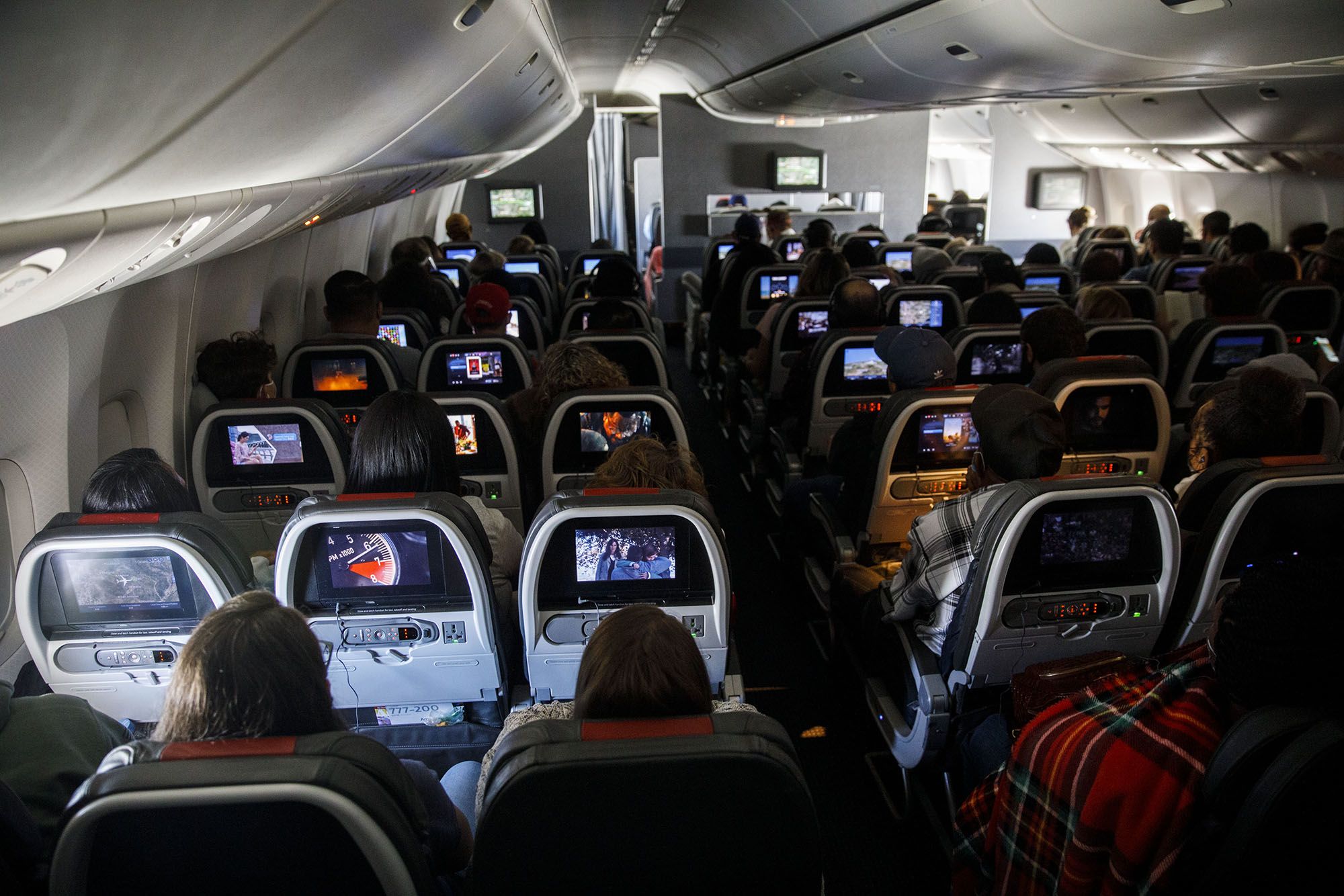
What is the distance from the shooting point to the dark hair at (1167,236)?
9.00 metres

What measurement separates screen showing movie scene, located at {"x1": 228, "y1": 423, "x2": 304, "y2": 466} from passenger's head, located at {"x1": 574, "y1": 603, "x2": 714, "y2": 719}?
8.02ft

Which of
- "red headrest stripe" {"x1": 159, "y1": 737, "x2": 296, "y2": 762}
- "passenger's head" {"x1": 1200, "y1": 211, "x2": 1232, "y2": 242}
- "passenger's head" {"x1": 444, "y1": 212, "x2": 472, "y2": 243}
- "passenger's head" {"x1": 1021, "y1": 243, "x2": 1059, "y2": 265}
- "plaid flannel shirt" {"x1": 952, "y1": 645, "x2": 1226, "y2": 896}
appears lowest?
"plaid flannel shirt" {"x1": 952, "y1": 645, "x2": 1226, "y2": 896}

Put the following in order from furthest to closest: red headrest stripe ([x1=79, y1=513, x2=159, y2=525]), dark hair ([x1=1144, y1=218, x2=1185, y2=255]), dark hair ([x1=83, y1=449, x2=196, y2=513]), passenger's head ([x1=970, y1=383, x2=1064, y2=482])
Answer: dark hair ([x1=1144, y1=218, x2=1185, y2=255]), passenger's head ([x1=970, y1=383, x2=1064, y2=482]), dark hair ([x1=83, y1=449, x2=196, y2=513]), red headrest stripe ([x1=79, y1=513, x2=159, y2=525])

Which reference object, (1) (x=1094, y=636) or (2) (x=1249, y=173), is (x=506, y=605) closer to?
(1) (x=1094, y=636)

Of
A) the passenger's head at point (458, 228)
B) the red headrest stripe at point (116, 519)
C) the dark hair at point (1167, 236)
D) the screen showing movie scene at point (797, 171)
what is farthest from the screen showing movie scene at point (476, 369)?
the screen showing movie scene at point (797, 171)

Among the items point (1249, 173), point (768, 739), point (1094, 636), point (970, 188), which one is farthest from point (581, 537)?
point (970, 188)

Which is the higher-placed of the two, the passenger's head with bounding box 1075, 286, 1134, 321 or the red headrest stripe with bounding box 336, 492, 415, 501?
the passenger's head with bounding box 1075, 286, 1134, 321

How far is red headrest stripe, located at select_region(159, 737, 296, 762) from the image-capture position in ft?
4.66

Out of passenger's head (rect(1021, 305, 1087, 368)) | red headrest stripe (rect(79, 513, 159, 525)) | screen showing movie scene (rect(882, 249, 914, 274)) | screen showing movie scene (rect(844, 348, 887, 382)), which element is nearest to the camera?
red headrest stripe (rect(79, 513, 159, 525))

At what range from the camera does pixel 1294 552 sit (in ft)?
9.05

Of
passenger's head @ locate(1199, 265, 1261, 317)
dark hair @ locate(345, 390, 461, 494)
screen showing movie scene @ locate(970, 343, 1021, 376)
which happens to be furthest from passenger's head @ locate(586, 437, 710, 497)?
passenger's head @ locate(1199, 265, 1261, 317)

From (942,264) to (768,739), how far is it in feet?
27.2

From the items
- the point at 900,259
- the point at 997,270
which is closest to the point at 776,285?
the point at 997,270

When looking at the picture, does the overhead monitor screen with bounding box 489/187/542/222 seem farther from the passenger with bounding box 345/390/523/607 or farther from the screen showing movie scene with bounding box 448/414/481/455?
the passenger with bounding box 345/390/523/607
